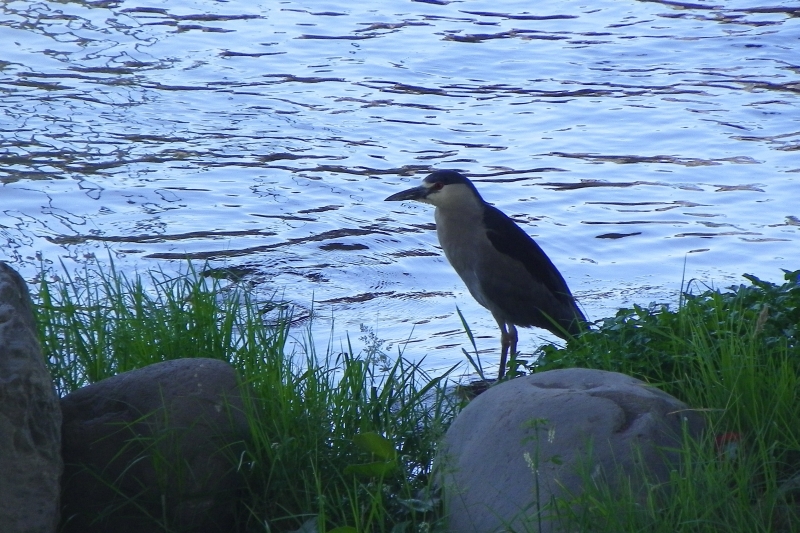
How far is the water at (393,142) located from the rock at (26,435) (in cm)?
224

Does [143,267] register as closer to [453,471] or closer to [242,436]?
[242,436]

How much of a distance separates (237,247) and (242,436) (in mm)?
4372

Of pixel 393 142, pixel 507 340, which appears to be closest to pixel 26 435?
pixel 507 340

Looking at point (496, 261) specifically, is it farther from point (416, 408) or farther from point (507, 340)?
point (416, 408)

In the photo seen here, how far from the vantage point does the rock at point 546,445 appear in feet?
11.0

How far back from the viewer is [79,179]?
926 centimetres

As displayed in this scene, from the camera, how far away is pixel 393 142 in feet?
34.5

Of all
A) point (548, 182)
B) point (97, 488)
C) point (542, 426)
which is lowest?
point (548, 182)

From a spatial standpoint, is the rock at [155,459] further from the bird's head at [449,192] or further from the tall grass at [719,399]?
the bird's head at [449,192]

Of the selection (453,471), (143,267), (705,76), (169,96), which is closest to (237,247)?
(143,267)

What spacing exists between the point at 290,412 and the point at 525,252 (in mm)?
2733

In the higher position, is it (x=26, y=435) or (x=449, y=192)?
(x=26, y=435)

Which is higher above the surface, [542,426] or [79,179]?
[542,426]

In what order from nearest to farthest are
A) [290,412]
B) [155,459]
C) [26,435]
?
[26,435] → [155,459] → [290,412]
